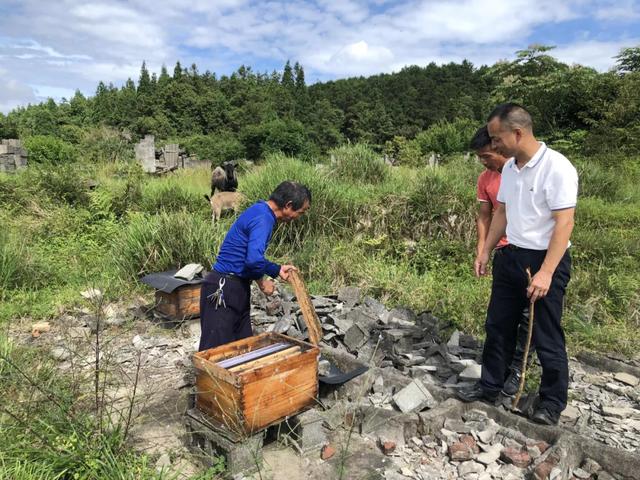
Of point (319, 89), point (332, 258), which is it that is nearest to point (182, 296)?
point (332, 258)

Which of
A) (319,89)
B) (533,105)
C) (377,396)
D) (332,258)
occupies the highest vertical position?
(319,89)

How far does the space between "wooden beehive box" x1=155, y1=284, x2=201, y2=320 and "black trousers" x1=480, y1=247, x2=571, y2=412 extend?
3183 mm

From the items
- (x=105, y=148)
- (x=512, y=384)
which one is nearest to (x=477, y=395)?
(x=512, y=384)

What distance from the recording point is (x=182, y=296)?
16.8 feet

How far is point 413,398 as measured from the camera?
331 cm

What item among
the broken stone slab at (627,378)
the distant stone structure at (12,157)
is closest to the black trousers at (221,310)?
the broken stone slab at (627,378)

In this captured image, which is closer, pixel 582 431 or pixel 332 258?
pixel 582 431

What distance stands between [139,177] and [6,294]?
454 cm

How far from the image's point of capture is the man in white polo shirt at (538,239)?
270 centimetres

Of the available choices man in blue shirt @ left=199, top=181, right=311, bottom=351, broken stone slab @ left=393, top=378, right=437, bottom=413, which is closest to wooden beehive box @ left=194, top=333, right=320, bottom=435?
man in blue shirt @ left=199, top=181, right=311, bottom=351

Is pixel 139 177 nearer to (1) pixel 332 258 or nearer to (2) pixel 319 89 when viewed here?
(1) pixel 332 258

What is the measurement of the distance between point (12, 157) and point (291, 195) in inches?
574

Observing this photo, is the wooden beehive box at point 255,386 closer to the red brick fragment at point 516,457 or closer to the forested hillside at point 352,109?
the red brick fragment at point 516,457

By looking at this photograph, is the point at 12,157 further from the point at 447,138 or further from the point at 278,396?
the point at 447,138
